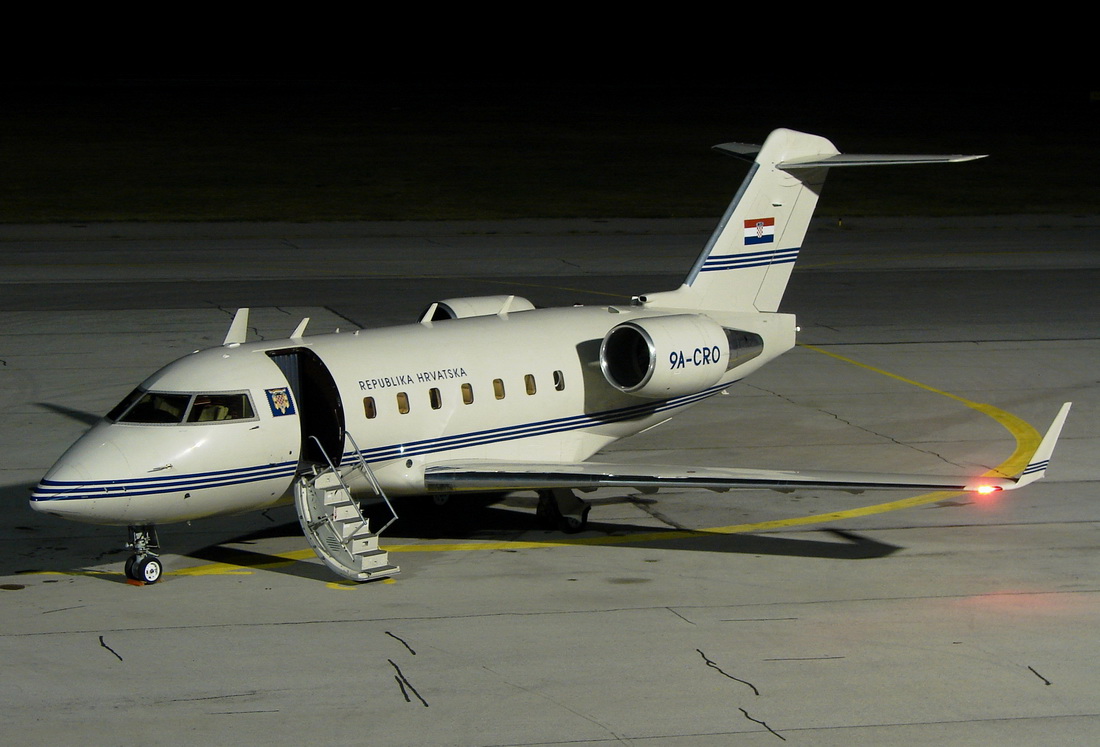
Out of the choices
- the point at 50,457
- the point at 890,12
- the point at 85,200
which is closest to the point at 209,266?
the point at 85,200

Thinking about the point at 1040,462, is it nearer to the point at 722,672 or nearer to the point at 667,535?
the point at 722,672

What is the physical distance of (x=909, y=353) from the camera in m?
33.0

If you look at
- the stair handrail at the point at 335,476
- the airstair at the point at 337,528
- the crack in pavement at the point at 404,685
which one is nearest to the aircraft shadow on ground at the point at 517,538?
the airstair at the point at 337,528

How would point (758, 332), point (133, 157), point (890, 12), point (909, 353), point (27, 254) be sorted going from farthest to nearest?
point (890, 12) → point (133, 157) → point (27, 254) → point (909, 353) → point (758, 332)

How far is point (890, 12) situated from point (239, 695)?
422 ft

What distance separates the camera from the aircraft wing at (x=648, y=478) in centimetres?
1809

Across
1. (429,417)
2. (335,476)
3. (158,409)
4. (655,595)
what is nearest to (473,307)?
(429,417)

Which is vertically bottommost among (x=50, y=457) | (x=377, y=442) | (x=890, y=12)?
(x=50, y=457)

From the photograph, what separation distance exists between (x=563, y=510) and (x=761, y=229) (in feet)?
22.2

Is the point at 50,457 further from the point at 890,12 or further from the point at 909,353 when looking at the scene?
the point at 890,12

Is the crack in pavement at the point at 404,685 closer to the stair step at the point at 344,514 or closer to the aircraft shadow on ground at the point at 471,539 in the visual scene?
the stair step at the point at 344,514

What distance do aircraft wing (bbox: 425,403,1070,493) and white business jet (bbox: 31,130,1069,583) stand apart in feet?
0.09

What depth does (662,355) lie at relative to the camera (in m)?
21.3

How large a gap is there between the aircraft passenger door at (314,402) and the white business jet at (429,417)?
0.02 meters
